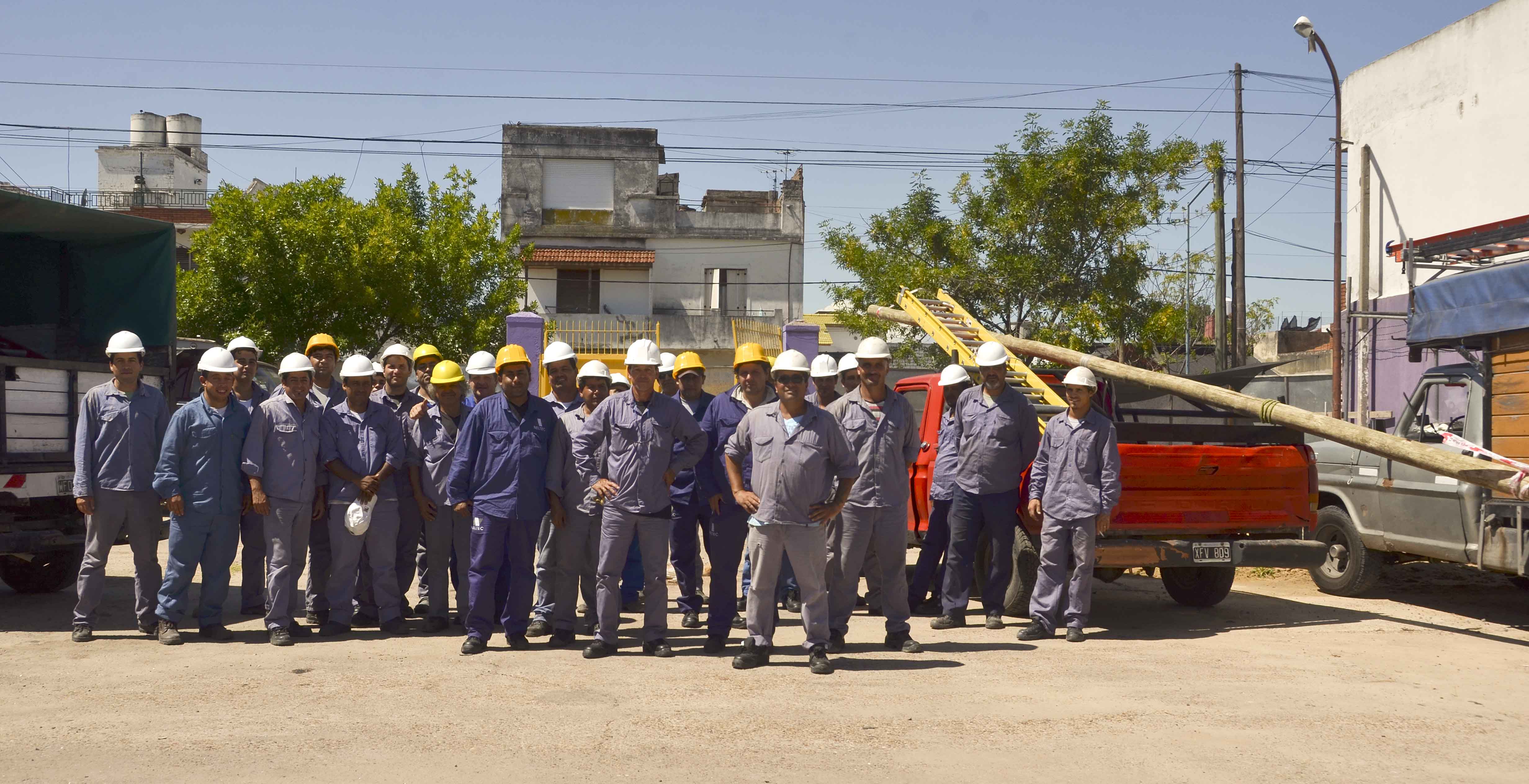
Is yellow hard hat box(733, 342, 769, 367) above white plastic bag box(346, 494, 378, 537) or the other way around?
above

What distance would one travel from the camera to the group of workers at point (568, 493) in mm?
7094

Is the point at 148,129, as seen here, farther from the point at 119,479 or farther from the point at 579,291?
the point at 119,479

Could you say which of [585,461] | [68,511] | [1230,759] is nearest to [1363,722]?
[1230,759]

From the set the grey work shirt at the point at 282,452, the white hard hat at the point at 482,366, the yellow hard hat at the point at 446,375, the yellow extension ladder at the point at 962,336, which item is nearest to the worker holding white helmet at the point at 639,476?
the white hard hat at the point at 482,366

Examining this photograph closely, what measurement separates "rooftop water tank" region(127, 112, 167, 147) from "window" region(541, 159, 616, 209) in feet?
62.1

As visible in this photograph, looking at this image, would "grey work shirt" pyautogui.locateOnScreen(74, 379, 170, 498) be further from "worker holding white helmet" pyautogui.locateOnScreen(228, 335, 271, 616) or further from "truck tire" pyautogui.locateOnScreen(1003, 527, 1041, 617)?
"truck tire" pyautogui.locateOnScreen(1003, 527, 1041, 617)

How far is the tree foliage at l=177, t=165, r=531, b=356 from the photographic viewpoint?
2117 cm

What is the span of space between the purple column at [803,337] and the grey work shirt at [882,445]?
11.3 metres

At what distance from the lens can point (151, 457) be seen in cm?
781

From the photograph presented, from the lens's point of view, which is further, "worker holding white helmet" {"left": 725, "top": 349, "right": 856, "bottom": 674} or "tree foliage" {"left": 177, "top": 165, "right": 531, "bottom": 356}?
"tree foliage" {"left": 177, "top": 165, "right": 531, "bottom": 356}

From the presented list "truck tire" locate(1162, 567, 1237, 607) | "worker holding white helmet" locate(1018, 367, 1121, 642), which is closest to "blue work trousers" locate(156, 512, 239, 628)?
"worker holding white helmet" locate(1018, 367, 1121, 642)

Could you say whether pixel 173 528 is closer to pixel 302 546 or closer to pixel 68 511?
pixel 302 546

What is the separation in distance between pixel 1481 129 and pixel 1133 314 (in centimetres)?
569

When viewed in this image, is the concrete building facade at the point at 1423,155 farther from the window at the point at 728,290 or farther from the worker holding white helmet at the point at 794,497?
the window at the point at 728,290
